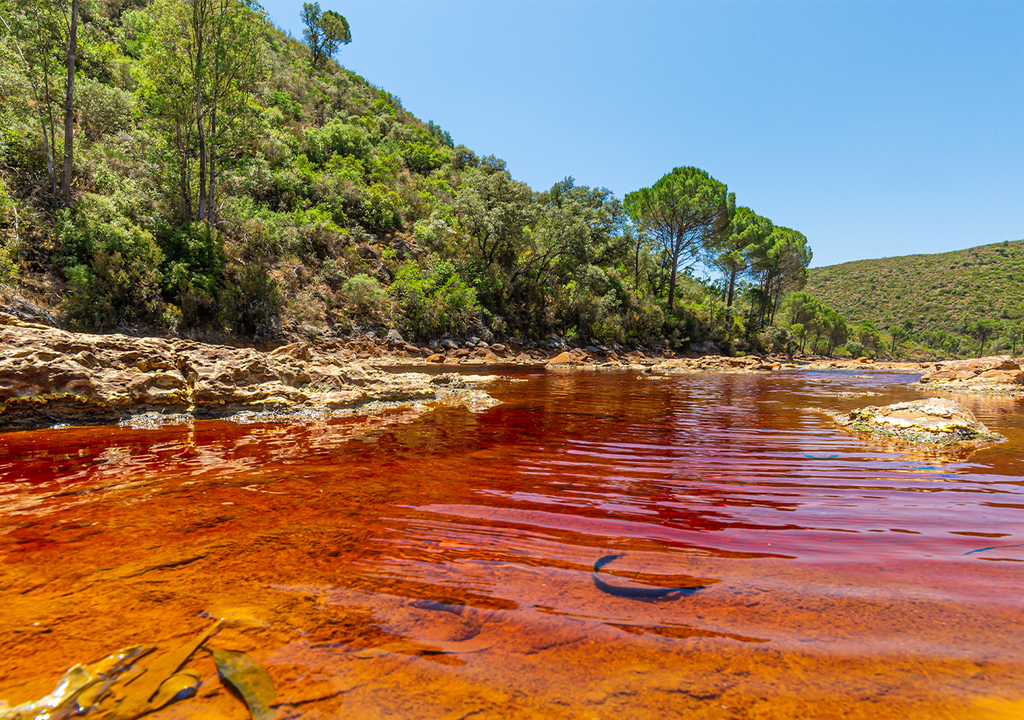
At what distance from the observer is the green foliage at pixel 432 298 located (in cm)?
2608

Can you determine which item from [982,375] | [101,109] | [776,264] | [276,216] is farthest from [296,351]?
[776,264]

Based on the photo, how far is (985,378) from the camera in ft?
51.7

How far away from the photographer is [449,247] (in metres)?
32.4

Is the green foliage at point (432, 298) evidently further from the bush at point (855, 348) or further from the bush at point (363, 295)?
the bush at point (855, 348)

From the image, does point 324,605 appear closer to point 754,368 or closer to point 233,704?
point 233,704

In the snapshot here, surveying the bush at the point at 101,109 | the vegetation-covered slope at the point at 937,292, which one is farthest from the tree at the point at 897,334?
the bush at the point at 101,109

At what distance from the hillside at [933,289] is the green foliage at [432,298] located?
94.0 meters

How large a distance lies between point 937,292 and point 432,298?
122 metres

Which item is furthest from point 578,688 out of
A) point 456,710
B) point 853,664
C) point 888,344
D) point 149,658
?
point 888,344

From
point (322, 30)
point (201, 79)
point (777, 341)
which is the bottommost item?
point (777, 341)

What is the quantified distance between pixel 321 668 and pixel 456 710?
551mm

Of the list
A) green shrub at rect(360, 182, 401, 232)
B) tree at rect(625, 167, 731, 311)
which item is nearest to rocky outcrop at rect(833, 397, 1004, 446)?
green shrub at rect(360, 182, 401, 232)

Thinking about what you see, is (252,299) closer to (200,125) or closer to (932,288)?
(200,125)

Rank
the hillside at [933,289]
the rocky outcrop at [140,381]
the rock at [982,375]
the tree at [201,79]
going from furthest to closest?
the hillside at [933,289] < the tree at [201,79] < the rock at [982,375] < the rocky outcrop at [140,381]
